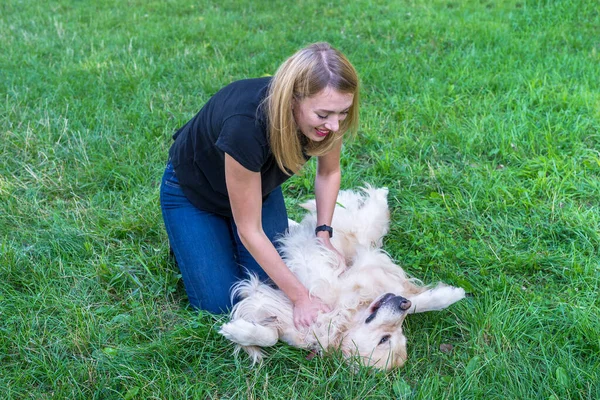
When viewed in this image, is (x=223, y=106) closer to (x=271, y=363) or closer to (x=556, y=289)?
(x=271, y=363)

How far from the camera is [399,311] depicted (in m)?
2.66

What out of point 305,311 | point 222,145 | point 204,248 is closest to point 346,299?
point 305,311

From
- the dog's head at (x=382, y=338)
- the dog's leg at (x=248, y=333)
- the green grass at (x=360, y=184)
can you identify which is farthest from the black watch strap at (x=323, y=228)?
the dog's leg at (x=248, y=333)

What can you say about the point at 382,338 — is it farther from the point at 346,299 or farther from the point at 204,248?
the point at 204,248

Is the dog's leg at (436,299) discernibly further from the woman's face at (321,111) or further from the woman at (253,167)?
the woman's face at (321,111)

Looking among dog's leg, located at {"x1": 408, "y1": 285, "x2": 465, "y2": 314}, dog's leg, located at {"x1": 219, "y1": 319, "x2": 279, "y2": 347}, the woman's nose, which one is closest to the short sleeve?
the woman's nose

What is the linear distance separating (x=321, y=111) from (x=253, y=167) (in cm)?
42

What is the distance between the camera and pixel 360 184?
13.7ft

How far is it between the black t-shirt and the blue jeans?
85mm

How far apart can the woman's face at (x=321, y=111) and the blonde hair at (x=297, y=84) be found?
0.09 feet

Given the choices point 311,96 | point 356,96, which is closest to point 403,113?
point 356,96

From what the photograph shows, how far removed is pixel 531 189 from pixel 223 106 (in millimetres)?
2319

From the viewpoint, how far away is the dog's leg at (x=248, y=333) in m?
2.56

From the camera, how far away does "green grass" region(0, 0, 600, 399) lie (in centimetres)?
262
